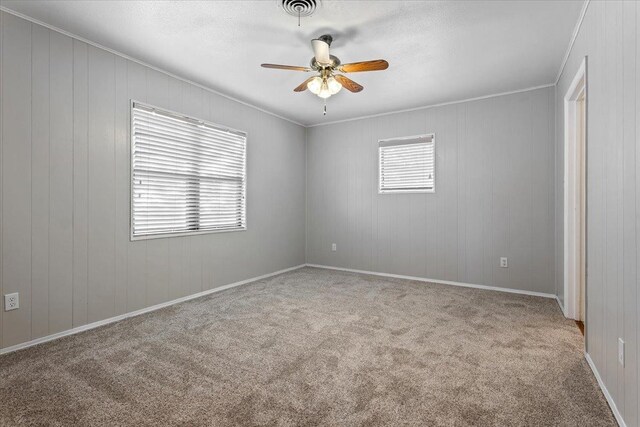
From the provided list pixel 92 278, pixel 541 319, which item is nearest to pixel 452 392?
pixel 541 319

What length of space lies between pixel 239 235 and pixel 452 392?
3405 mm

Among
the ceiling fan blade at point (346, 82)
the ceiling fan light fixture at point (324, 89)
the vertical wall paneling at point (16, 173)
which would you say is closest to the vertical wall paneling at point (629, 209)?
the ceiling fan blade at point (346, 82)

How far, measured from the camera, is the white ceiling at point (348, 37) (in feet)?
8.13

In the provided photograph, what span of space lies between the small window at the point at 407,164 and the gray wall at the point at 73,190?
2730mm

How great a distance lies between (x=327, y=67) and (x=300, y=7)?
57 cm

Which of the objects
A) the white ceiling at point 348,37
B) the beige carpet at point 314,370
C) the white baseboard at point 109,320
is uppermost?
the white ceiling at point 348,37

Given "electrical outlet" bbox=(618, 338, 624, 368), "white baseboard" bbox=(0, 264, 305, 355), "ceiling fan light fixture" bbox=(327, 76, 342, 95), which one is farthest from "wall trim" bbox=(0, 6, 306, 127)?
"electrical outlet" bbox=(618, 338, 624, 368)

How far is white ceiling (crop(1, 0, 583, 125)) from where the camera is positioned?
8.13ft

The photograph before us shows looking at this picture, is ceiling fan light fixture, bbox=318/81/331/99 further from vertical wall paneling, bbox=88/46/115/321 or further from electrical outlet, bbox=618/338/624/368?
electrical outlet, bbox=618/338/624/368

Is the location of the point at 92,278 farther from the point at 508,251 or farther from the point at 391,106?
the point at 508,251

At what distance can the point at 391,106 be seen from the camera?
483 centimetres

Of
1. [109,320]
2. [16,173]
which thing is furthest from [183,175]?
[109,320]

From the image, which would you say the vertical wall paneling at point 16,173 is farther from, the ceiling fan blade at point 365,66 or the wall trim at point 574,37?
the wall trim at point 574,37

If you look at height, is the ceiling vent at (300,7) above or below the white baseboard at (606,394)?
above
